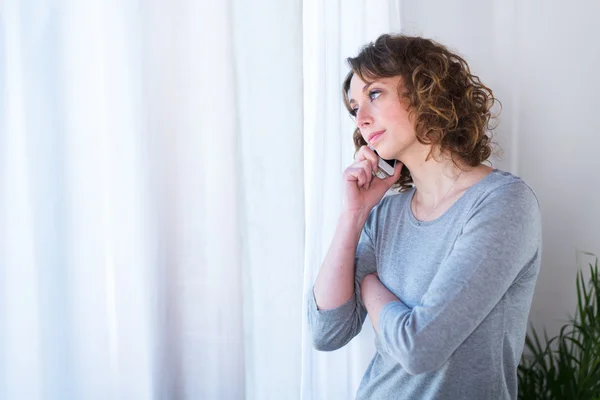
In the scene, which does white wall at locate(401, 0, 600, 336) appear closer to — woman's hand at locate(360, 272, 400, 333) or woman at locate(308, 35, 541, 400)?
woman at locate(308, 35, 541, 400)

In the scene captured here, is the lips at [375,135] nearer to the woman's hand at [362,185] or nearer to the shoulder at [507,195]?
the woman's hand at [362,185]

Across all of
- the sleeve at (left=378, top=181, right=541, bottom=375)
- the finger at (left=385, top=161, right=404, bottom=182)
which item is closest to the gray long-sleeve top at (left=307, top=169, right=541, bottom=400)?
the sleeve at (left=378, top=181, right=541, bottom=375)

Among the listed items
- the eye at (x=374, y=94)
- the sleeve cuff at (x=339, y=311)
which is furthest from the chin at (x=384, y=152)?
the sleeve cuff at (x=339, y=311)

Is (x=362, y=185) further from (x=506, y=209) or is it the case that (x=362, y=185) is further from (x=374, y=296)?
(x=506, y=209)

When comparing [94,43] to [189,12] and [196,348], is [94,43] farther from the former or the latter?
[196,348]

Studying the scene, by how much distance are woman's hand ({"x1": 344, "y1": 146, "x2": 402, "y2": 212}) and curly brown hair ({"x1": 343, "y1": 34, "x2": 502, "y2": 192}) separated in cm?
15

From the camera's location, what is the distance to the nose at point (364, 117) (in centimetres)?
113

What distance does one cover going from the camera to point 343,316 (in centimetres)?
113

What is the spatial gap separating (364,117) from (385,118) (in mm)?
47

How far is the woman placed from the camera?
2.87 ft

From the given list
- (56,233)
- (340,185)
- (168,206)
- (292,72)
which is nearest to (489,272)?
(340,185)

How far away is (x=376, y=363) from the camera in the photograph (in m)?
1.17

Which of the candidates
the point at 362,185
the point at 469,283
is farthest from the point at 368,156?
the point at 469,283

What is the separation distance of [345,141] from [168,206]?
0.50m
